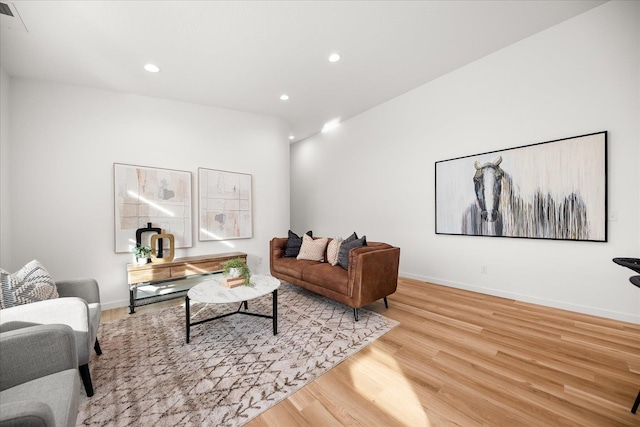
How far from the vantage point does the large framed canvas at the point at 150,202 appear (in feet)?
12.4

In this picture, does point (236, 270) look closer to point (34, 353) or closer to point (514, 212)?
point (34, 353)

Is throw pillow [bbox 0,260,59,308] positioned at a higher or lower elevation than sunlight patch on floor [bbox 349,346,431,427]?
higher

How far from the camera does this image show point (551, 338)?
2.40m

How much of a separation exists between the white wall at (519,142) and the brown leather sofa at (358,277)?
5.06 feet

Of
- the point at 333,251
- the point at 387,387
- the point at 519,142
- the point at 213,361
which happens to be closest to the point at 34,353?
the point at 213,361

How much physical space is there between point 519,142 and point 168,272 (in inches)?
200

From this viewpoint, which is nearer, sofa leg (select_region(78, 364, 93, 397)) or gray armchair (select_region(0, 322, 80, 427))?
gray armchair (select_region(0, 322, 80, 427))

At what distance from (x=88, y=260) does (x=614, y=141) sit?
659 cm

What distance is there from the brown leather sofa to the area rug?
0.87 ft

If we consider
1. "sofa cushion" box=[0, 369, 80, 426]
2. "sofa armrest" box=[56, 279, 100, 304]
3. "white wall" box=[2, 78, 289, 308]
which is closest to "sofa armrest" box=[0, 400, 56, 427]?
"sofa cushion" box=[0, 369, 80, 426]

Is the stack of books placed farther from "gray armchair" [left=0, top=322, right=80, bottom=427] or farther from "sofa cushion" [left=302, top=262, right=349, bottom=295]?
"gray armchair" [left=0, top=322, right=80, bottom=427]

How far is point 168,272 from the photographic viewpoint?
362 centimetres

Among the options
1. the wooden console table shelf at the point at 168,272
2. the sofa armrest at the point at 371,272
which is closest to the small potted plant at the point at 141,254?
the wooden console table shelf at the point at 168,272

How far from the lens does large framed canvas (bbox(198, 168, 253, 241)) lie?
14.6 feet
